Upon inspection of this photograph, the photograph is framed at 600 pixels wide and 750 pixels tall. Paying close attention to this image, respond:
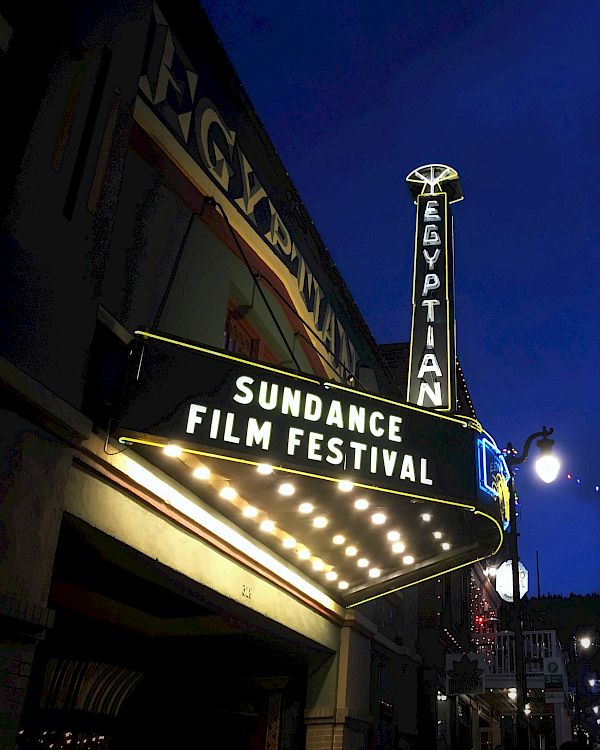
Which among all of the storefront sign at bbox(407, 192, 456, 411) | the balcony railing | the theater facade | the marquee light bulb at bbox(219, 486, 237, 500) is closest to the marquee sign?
the storefront sign at bbox(407, 192, 456, 411)

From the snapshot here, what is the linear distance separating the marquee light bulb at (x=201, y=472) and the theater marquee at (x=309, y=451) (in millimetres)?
22

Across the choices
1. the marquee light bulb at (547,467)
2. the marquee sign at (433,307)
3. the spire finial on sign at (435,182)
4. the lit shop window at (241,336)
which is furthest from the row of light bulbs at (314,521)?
the spire finial on sign at (435,182)

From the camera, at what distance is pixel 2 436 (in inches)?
224

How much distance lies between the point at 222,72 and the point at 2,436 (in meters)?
6.34

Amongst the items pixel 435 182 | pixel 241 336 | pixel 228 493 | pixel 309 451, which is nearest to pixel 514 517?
pixel 435 182

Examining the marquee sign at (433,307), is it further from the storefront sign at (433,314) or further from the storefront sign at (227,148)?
the storefront sign at (227,148)

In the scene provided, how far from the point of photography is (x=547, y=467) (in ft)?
46.1

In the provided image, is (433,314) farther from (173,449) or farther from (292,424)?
(173,449)

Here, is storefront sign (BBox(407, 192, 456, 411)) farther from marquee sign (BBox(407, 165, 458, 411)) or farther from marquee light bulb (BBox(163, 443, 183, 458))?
marquee light bulb (BBox(163, 443, 183, 458))

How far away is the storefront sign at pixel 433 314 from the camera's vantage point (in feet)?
39.6

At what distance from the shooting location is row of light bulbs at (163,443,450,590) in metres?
8.05

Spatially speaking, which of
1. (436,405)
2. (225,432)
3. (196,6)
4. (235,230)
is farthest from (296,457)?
(196,6)

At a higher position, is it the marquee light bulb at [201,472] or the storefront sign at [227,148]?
the storefront sign at [227,148]

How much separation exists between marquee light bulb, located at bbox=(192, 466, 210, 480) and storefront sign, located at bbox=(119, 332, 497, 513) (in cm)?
97
